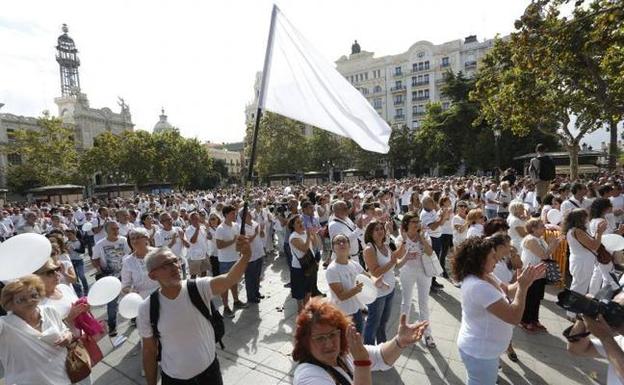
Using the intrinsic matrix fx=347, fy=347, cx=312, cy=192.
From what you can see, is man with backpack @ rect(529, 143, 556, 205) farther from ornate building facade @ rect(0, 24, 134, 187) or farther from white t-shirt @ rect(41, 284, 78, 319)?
ornate building facade @ rect(0, 24, 134, 187)

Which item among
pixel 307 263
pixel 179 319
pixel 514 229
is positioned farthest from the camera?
pixel 514 229

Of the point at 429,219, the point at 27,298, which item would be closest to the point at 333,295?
the point at 27,298

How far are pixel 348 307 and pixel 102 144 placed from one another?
148 ft

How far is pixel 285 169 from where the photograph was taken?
5156cm

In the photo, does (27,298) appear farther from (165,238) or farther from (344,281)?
(165,238)

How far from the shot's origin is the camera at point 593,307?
1.72 metres

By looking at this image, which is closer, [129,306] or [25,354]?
[25,354]

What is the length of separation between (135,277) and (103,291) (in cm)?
116

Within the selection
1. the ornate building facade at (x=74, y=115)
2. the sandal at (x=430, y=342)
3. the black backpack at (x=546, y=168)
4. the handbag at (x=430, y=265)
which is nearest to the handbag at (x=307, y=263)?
the handbag at (x=430, y=265)

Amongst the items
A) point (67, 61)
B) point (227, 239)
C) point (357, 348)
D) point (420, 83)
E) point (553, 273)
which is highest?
point (67, 61)

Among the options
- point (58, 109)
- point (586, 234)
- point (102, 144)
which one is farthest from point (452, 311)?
point (58, 109)

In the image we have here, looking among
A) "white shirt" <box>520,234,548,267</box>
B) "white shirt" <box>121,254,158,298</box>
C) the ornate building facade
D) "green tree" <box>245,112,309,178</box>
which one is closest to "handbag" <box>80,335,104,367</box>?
"white shirt" <box>121,254,158,298</box>

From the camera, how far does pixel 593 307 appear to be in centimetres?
175

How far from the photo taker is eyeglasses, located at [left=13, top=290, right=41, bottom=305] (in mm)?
2480
